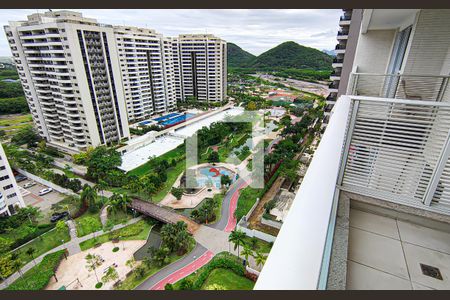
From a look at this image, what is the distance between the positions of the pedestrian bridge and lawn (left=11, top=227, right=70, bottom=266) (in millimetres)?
3134

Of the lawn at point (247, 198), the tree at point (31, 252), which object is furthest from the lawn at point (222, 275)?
the tree at point (31, 252)

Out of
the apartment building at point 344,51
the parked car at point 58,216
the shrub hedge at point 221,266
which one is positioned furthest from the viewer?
the parked car at point 58,216

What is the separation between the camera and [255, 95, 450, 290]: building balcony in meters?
1.72

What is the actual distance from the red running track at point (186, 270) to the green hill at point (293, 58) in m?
69.6

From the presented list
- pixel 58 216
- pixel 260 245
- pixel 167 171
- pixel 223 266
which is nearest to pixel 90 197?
pixel 58 216

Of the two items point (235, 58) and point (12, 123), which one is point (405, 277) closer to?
point (12, 123)

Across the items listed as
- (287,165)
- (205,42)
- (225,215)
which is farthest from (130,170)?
(205,42)

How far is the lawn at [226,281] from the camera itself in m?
8.34

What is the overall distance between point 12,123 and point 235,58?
74.7 meters

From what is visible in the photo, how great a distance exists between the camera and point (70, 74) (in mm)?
16141

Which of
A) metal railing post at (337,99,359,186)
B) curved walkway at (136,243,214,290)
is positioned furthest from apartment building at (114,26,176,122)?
metal railing post at (337,99,359,186)

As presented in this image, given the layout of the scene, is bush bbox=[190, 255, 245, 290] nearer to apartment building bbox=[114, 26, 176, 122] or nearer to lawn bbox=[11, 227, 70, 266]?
lawn bbox=[11, 227, 70, 266]

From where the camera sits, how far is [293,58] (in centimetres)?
7362

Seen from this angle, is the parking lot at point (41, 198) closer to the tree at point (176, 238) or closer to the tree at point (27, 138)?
the tree at point (176, 238)
